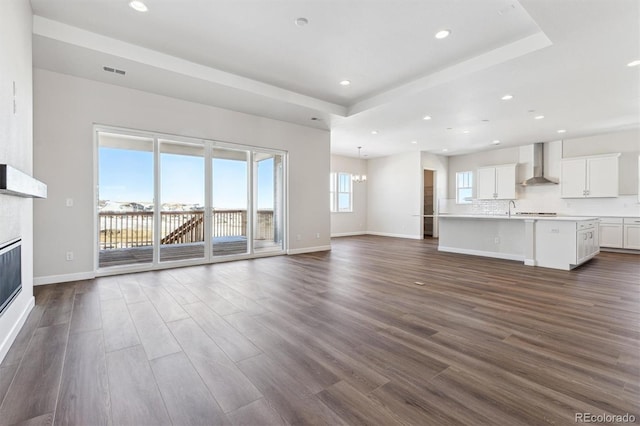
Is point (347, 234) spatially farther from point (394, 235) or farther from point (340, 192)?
point (394, 235)

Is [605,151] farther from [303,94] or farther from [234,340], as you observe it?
[234,340]

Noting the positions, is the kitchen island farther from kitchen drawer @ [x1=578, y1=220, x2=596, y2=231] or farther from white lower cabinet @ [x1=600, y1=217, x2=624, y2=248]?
white lower cabinet @ [x1=600, y1=217, x2=624, y2=248]

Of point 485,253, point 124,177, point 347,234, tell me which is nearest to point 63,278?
point 124,177

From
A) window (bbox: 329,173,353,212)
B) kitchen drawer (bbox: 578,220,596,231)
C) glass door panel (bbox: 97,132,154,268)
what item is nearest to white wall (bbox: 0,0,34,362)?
glass door panel (bbox: 97,132,154,268)

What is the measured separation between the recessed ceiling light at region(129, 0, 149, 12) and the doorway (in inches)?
389

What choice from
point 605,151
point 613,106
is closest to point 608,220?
point 605,151

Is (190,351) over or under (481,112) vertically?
under

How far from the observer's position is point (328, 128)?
717 centimetres

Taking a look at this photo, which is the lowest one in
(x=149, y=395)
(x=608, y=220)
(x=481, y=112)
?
(x=149, y=395)

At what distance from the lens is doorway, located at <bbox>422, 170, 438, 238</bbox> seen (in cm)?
1092

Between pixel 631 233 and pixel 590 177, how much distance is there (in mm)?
1626

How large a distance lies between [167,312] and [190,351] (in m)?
1.00

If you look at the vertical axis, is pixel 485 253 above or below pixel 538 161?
below

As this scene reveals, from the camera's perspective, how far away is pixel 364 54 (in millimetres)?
4086
